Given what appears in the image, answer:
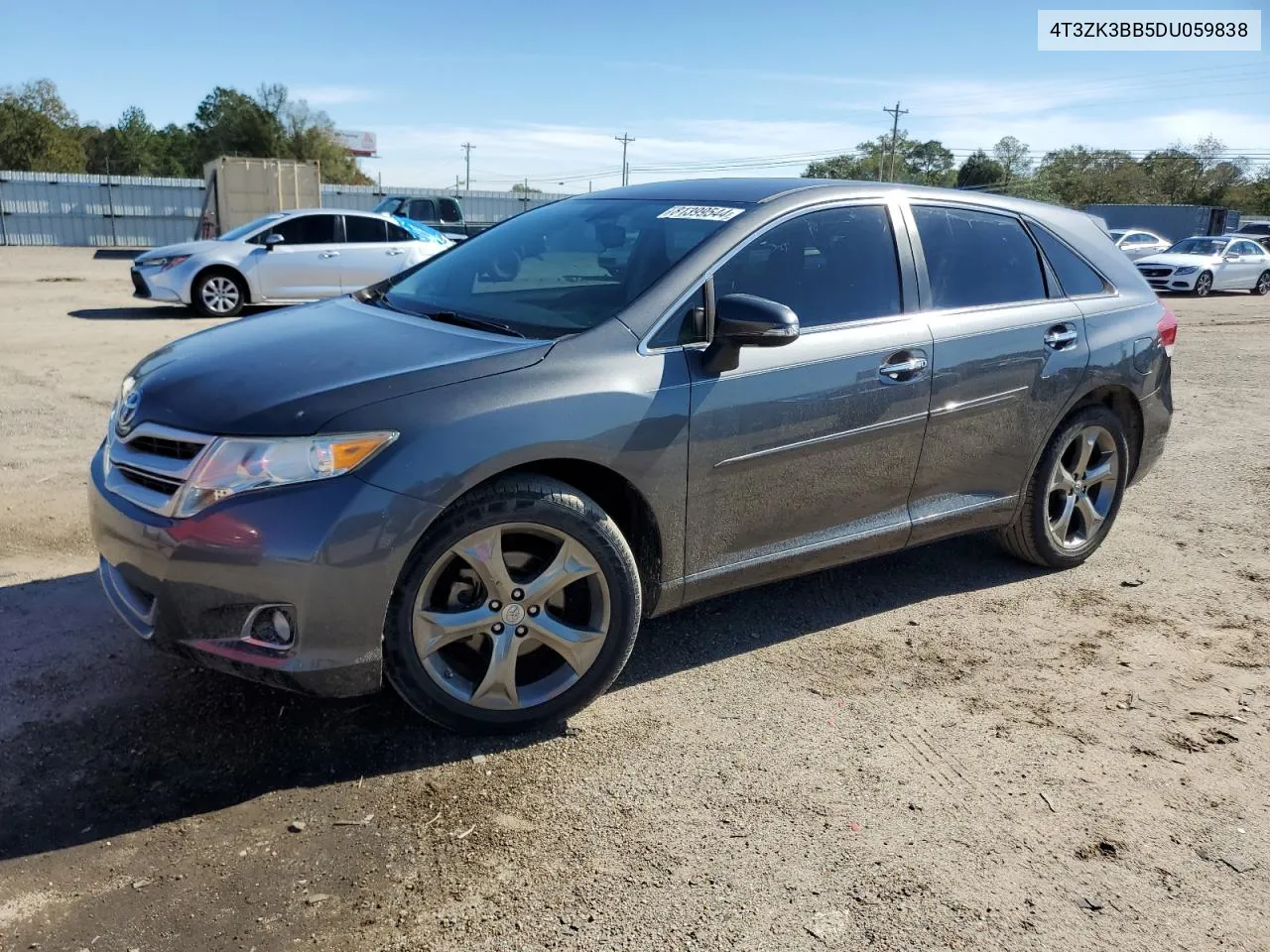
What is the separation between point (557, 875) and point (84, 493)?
13.6ft

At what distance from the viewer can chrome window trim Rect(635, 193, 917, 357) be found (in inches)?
136

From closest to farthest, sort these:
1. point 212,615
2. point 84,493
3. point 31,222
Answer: point 212,615
point 84,493
point 31,222

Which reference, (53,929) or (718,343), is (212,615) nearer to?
(53,929)

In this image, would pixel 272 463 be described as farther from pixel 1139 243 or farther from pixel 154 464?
pixel 1139 243


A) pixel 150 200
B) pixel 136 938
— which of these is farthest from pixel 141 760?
pixel 150 200

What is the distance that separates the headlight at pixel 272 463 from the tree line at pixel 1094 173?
69217 millimetres

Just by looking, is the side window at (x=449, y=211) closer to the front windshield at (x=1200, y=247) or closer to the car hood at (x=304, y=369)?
the front windshield at (x=1200, y=247)

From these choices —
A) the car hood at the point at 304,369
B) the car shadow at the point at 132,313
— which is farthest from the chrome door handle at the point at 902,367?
the car shadow at the point at 132,313

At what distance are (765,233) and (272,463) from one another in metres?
1.96

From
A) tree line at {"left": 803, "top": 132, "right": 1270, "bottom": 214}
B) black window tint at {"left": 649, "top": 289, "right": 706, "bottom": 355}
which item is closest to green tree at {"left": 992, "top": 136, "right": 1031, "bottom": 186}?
tree line at {"left": 803, "top": 132, "right": 1270, "bottom": 214}

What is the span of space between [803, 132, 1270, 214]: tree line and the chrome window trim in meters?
67.3

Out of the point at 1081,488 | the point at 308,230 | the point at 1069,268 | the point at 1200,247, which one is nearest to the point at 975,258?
the point at 1069,268

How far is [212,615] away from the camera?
2.90 metres

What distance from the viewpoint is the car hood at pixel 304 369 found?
2.95m
